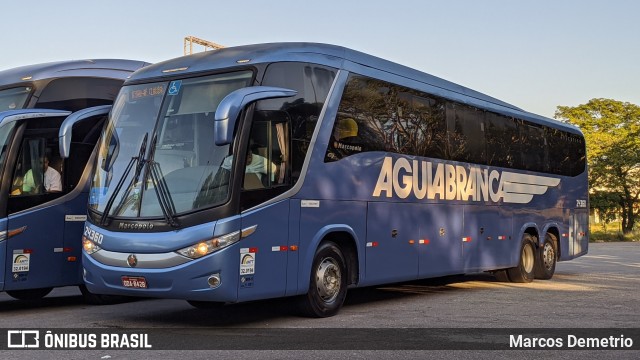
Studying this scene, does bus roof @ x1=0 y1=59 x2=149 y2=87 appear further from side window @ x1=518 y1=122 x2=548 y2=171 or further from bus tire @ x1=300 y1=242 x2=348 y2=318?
side window @ x1=518 y1=122 x2=548 y2=171

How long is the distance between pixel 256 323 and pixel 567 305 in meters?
4.97

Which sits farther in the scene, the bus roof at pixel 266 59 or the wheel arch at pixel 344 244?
the wheel arch at pixel 344 244

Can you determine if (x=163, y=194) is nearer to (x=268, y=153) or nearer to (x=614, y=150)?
(x=268, y=153)

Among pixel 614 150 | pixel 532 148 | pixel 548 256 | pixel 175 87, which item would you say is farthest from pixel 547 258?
pixel 614 150

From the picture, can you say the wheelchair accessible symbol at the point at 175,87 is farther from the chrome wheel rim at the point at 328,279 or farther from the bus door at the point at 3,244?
the bus door at the point at 3,244

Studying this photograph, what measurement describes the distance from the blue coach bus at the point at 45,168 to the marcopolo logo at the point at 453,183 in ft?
14.1

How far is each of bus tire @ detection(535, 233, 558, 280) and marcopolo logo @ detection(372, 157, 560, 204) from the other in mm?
1167

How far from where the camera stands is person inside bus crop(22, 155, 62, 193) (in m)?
11.4

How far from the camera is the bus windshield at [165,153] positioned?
937cm

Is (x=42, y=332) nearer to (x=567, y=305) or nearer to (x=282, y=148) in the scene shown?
(x=282, y=148)

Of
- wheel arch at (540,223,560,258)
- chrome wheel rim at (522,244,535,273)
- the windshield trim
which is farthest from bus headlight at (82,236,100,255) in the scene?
wheel arch at (540,223,560,258)

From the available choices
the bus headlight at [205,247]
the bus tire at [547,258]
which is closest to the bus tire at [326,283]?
the bus headlight at [205,247]

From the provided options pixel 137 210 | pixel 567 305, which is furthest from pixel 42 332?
pixel 567 305

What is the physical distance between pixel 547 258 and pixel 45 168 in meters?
10.8
